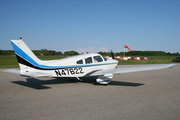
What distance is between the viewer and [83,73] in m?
9.70

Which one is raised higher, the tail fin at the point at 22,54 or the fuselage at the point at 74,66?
the tail fin at the point at 22,54

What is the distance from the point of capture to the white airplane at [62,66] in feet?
27.4

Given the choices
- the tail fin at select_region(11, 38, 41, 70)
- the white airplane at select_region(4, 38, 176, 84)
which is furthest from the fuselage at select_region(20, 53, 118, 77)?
the tail fin at select_region(11, 38, 41, 70)

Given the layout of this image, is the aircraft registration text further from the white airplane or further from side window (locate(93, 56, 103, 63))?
side window (locate(93, 56, 103, 63))

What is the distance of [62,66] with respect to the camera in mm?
8992

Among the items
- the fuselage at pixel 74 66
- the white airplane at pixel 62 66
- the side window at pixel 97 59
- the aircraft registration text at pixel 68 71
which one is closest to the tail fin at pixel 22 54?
the white airplane at pixel 62 66

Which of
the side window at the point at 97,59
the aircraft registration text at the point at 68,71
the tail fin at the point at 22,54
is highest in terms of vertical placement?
the tail fin at the point at 22,54

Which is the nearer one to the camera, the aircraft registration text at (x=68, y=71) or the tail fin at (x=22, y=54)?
the tail fin at (x=22, y=54)

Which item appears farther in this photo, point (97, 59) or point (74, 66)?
point (97, 59)

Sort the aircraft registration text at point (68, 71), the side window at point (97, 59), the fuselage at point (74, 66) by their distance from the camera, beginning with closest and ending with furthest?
the fuselage at point (74, 66)
the aircraft registration text at point (68, 71)
the side window at point (97, 59)

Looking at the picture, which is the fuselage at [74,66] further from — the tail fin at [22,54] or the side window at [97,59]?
the tail fin at [22,54]

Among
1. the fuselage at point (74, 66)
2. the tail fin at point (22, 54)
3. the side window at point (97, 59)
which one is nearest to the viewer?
the tail fin at point (22, 54)

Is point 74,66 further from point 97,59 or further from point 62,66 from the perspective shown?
point 97,59

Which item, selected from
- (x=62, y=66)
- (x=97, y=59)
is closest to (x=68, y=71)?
(x=62, y=66)
